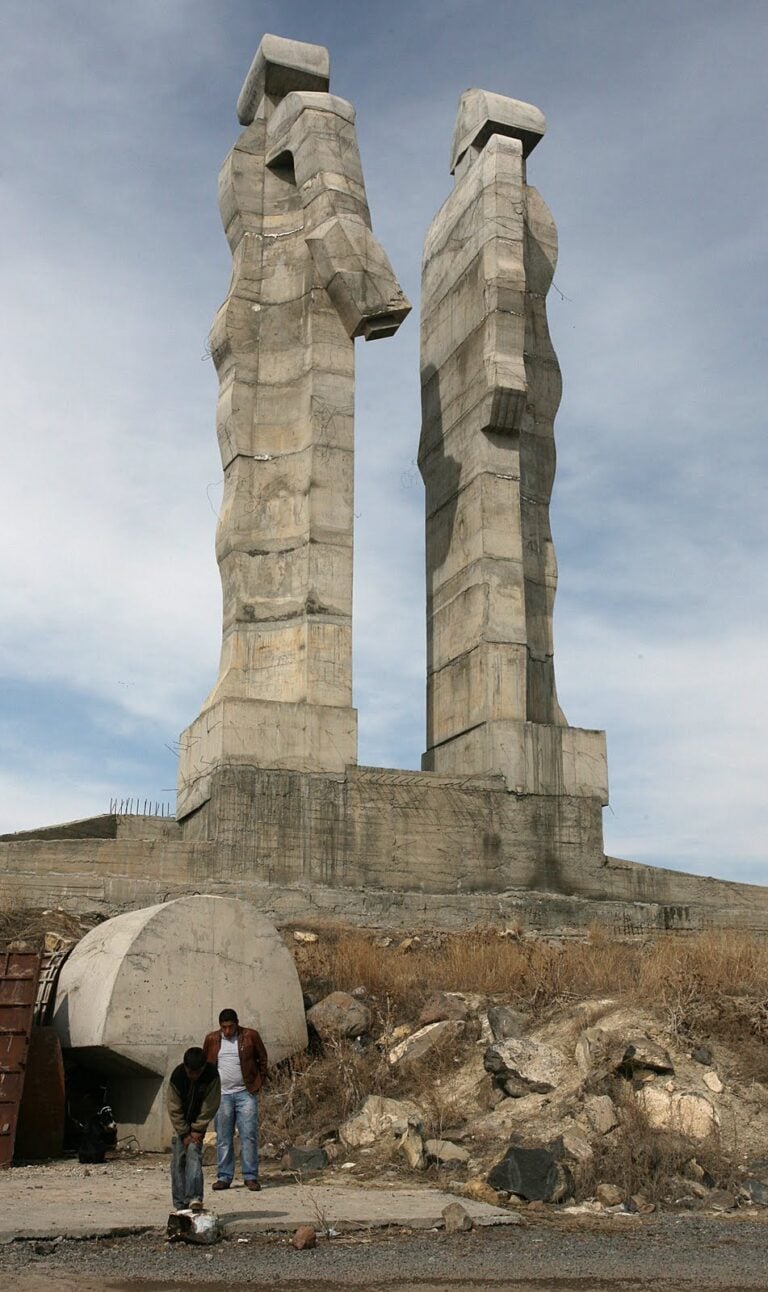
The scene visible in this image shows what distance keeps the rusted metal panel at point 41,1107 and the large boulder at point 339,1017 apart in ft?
7.37

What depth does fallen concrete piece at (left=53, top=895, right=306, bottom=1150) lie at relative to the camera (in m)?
10.1

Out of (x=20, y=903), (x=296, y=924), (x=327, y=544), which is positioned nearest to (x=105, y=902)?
(x=20, y=903)

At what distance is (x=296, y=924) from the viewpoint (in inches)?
607

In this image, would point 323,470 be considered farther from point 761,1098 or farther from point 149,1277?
point 149,1277

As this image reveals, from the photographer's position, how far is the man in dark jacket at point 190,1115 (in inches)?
284

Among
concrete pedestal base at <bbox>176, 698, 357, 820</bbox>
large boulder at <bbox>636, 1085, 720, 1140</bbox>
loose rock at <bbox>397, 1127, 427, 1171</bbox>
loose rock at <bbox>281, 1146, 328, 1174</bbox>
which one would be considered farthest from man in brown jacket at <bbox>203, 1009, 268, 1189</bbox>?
concrete pedestal base at <bbox>176, 698, 357, 820</bbox>

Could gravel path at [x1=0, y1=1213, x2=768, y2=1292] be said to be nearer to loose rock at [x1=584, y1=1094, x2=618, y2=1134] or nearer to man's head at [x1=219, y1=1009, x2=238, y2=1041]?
loose rock at [x1=584, y1=1094, x2=618, y2=1134]

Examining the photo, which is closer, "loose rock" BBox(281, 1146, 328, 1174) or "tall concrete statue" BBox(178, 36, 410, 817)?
"loose rock" BBox(281, 1146, 328, 1174)

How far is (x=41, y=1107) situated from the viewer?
9578mm

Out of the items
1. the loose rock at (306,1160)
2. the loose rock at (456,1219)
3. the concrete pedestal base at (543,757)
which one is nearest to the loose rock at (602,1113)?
the loose rock at (306,1160)

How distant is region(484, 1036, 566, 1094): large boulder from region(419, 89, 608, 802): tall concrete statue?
9231 millimetres

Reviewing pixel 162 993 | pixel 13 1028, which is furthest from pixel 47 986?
pixel 13 1028

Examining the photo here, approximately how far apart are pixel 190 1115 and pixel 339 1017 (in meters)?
3.72

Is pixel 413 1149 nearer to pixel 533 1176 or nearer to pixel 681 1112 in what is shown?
pixel 533 1176
